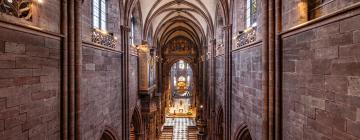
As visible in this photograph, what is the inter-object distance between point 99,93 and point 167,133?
19137mm

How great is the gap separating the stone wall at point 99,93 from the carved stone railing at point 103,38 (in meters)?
0.34

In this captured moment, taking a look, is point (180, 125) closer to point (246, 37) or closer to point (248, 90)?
point (248, 90)

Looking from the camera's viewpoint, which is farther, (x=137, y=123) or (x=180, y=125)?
(x=180, y=125)

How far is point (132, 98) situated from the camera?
13.6m

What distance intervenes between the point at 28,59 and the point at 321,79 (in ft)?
20.1

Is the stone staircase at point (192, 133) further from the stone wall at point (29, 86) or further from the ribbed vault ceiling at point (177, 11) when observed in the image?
the stone wall at point (29, 86)

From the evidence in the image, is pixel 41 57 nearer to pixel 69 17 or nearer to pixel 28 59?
pixel 28 59

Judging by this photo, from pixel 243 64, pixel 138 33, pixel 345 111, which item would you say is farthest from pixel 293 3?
pixel 138 33

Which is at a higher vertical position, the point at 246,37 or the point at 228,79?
the point at 246,37

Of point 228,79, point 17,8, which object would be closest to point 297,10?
point 17,8

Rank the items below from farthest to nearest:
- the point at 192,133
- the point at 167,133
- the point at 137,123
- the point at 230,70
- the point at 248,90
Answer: the point at 167,133 < the point at 192,133 < the point at 137,123 < the point at 230,70 < the point at 248,90

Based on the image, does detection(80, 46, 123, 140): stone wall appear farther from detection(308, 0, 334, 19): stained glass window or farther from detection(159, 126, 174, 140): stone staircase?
detection(159, 126, 174, 140): stone staircase

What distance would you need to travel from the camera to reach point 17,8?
181 inches

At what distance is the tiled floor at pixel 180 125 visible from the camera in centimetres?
2527
